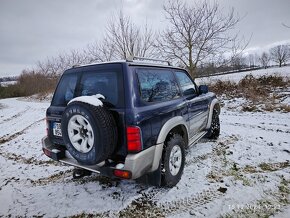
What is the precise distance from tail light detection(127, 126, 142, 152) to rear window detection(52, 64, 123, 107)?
311 mm

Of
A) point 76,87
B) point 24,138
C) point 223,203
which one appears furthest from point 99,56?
point 223,203

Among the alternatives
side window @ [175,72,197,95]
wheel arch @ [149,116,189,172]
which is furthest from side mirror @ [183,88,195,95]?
wheel arch @ [149,116,189,172]

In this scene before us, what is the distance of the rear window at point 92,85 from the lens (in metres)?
2.27

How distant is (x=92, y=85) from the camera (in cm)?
254

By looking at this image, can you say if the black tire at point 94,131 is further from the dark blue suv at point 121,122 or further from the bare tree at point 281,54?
the bare tree at point 281,54

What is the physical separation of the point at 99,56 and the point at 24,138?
425 inches

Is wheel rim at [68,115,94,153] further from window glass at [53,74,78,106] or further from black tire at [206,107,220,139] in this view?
black tire at [206,107,220,139]

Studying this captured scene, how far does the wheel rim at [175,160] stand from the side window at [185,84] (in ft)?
3.38

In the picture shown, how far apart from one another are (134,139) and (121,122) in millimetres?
240

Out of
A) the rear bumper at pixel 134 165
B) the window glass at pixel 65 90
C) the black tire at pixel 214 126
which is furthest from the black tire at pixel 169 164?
the black tire at pixel 214 126

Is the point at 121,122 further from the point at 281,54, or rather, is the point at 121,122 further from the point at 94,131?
the point at 281,54

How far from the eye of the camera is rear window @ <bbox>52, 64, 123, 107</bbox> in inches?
89.5

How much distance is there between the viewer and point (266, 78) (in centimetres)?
1197

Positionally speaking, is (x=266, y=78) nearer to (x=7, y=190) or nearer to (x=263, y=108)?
(x=263, y=108)
